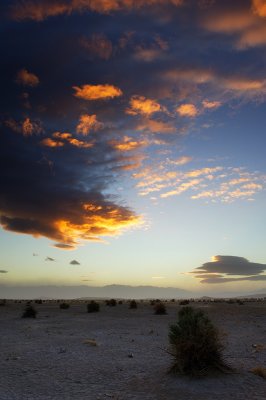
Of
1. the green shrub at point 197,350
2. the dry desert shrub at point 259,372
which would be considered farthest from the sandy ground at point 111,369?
the green shrub at point 197,350

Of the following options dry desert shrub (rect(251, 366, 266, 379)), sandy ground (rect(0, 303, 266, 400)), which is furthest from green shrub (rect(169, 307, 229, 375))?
dry desert shrub (rect(251, 366, 266, 379))

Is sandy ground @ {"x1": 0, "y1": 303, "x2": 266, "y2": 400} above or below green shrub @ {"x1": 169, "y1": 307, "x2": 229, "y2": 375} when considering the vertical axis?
below

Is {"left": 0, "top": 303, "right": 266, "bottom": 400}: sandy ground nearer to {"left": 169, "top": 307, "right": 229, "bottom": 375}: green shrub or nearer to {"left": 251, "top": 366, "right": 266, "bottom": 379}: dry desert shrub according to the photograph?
{"left": 251, "top": 366, "right": 266, "bottom": 379}: dry desert shrub

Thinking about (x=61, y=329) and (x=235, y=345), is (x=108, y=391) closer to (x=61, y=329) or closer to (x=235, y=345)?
(x=235, y=345)

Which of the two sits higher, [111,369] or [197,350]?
[197,350]

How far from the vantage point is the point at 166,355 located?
16.0 meters

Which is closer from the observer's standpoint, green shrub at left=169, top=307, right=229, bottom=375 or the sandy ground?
the sandy ground

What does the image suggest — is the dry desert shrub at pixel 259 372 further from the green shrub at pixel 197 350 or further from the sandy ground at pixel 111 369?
the green shrub at pixel 197 350

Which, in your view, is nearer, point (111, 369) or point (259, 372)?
point (259, 372)

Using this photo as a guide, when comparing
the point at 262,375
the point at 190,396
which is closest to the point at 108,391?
the point at 190,396

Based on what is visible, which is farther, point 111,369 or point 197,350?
point 111,369

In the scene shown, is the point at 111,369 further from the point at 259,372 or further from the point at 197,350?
the point at 259,372

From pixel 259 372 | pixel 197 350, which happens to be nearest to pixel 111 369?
pixel 197 350

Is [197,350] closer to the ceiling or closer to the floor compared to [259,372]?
closer to the ceiling
